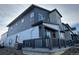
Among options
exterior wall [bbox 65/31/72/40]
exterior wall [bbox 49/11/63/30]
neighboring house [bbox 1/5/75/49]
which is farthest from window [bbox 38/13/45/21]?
exterior wall [bbox 65/31/72/40]

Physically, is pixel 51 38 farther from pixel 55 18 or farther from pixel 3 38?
pixel 3 38

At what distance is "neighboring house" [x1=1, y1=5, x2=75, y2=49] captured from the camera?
268 centimetres

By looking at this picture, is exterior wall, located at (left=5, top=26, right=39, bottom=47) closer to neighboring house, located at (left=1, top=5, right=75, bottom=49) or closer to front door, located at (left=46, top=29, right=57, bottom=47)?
neighboring house, located at (left=1, top=5, right=75, bottom=49)

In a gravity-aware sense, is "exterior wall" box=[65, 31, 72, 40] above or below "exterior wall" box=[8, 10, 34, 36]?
below

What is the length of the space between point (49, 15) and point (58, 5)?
1.68ft

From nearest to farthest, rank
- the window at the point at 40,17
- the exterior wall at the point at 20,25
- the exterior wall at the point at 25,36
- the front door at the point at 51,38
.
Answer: the front door at the point at 51,38 → the exterior wall at the point at 25,36 → the window at the point at 40,17 → the exterior wall at the point at 20,25

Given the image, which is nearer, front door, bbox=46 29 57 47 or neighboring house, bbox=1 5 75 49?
front door, bbox=46 29 57 47

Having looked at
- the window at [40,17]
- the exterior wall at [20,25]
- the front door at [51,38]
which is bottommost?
the front door at [51,38]

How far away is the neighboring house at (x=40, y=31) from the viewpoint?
2680 mm

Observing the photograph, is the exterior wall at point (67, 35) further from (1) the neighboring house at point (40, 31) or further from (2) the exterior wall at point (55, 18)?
(2) the exterior wall at point (55, 18)

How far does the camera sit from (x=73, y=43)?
9.69ft

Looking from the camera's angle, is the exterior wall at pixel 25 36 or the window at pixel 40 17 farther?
the window at pixel 40 17

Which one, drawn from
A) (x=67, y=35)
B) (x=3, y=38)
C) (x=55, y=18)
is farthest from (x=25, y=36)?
(x=67, y=35)

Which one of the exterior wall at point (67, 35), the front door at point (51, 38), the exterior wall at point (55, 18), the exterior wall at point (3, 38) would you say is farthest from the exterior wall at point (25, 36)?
the exterior wall at point (67, 35)
